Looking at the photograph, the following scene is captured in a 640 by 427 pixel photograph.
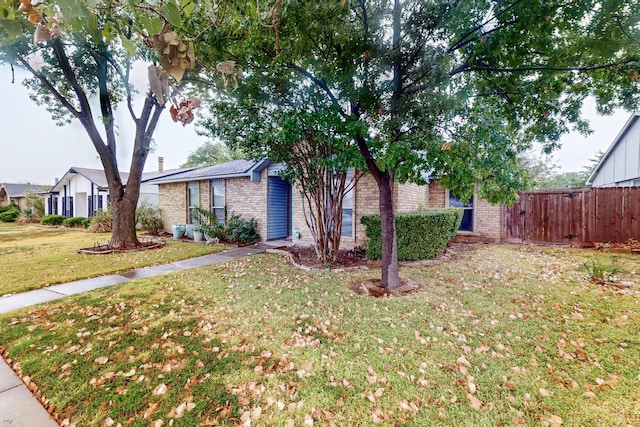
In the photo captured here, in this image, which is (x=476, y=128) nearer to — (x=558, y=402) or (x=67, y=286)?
(x=558, y=402)

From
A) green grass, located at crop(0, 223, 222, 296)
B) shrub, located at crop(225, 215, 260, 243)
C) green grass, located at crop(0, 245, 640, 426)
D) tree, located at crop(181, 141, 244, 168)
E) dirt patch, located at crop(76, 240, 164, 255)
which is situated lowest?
green grass, located at crop(0, 245, 640, 426)

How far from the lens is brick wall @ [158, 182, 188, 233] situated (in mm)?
13719

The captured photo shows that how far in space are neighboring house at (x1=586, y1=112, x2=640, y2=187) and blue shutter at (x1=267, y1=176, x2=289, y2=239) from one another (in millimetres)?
15039

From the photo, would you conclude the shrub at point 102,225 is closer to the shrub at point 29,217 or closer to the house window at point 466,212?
the shrub at point 29,217

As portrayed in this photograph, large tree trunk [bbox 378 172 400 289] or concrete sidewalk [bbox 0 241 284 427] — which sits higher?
large tree trunk [bbox 378 172 400 289]

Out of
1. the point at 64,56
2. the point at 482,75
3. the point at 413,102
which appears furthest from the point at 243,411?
the point at 64,56

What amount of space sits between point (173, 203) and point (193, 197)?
1.69 metres

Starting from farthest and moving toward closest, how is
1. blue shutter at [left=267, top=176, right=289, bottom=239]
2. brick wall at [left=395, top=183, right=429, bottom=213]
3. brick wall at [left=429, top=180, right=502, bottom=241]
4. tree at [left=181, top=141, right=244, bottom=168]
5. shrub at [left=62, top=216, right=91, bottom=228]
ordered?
tree at [left=181, top=141, right=244, bottom=168]
shrub at [left=62, top=216, right=91, bottom=228]
blue shutter at [left=267, top=176, right=289, bottom=239]
brick wall at [left=429, top=180, right=502, bottom=241]
brick wall at [left=395, top=183, right=429, bottom=213]

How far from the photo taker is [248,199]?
11438 mm

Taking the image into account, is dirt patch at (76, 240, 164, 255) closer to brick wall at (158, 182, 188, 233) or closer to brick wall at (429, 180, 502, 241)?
brick wall at (158, 182, 188, 233)

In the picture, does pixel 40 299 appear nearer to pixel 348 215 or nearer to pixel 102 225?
pixel 348 215

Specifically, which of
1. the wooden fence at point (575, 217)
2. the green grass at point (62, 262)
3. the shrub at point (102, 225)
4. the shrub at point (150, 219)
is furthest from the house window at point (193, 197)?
the wooden fence at point (575, 217)

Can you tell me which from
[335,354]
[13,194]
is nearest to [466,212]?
[335,354]

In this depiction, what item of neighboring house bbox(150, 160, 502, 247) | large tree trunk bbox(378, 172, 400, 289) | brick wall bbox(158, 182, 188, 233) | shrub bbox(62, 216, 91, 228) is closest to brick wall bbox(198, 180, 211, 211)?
neighboring house bbox(150, 160, 502, 247)
